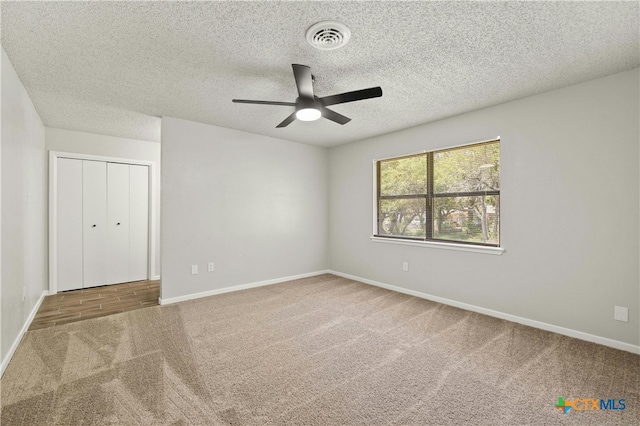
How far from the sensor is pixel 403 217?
443 centimetres

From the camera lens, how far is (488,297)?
11.0 feet

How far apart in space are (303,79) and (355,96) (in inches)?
17.2

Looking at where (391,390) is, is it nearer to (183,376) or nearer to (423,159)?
(183,376)

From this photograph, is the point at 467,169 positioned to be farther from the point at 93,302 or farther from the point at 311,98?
the point at 93,302

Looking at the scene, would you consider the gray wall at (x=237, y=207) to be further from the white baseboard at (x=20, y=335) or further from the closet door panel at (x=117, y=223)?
the closet door panel at (x=117, y=223)

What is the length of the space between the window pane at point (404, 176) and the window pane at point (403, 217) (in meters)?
0.15

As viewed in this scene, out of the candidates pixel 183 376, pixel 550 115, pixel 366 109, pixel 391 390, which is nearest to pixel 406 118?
pixel 366 109

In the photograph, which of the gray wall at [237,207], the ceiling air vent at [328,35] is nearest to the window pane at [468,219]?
the gray wall at [237,207]

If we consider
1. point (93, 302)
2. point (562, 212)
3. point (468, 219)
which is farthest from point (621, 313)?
point (93, 302)

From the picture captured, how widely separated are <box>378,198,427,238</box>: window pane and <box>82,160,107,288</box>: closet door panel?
4499mm

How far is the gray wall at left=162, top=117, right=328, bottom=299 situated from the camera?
383 centimetres

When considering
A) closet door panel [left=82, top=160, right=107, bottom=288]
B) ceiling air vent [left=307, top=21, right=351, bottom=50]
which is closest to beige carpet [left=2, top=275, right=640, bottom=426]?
closet door panel [left=82, top=160, right=107, bottom=288]

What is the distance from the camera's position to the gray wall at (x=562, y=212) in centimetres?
250

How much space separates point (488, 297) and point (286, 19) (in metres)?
3.44
